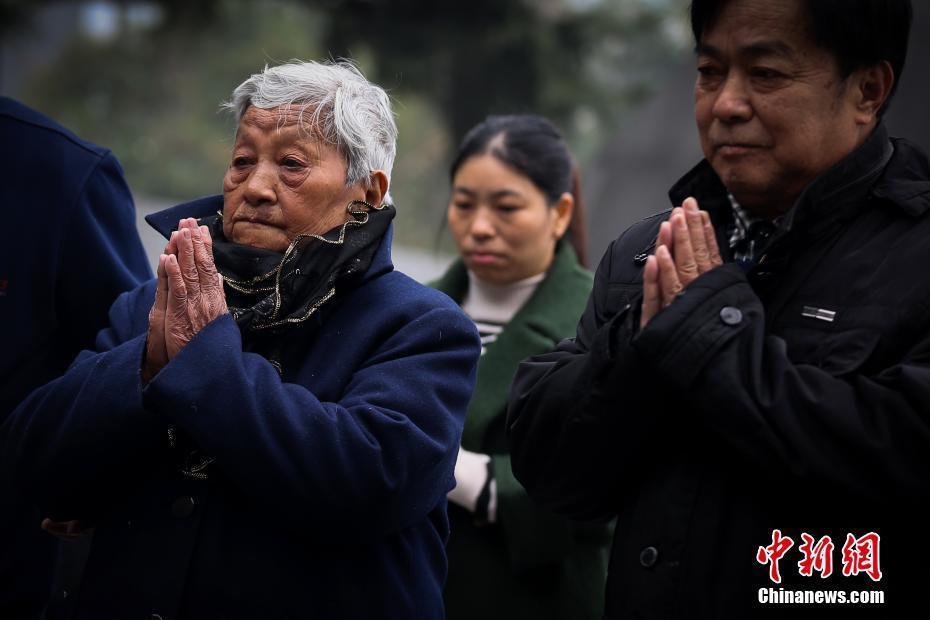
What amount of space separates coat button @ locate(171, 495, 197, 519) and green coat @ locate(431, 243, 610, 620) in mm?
1305

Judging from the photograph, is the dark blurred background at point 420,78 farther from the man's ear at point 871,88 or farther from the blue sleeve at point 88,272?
the man's ear at point 871,88

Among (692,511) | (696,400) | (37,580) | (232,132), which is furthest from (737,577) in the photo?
→ (37,580)

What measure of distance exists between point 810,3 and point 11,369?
221 cm

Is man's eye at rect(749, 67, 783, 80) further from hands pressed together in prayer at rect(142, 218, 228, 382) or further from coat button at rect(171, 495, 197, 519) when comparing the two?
coat button at rect(171, 495, 197, 519)

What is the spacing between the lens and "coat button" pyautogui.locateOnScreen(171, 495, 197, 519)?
8.17 ft

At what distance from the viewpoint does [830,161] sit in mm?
2244

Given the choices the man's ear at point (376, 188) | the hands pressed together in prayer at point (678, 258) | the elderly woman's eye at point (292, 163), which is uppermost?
the elderly woman's eye at point (292, 163)

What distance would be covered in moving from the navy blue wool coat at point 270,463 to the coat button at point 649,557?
19.7 inches

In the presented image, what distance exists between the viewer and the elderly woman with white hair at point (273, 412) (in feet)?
7.74

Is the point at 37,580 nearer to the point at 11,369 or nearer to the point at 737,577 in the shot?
the point at 11,369

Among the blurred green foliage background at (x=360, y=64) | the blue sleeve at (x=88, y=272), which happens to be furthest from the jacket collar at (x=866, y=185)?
the blue sleeve at (x=88, y=272)

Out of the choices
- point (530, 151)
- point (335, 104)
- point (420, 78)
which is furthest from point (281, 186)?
point (420, 78)

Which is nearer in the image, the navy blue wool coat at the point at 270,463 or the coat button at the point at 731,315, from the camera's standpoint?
the coat button at the point at 731,315

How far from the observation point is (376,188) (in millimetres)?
2803
